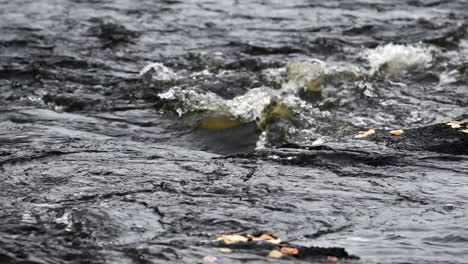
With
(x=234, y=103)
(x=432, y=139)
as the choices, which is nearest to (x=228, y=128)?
(x=234, y=103)

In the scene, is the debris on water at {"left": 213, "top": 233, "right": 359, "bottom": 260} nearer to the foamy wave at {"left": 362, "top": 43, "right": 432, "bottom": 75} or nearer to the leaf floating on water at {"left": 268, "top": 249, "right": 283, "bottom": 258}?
the leaf floating on water at {"left": 268, "top": 249, "right": 283, "bottom": 258}

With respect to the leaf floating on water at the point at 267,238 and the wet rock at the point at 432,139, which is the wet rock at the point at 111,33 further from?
the leaf floating on water at the point at 267,238

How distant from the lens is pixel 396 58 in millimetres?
10359

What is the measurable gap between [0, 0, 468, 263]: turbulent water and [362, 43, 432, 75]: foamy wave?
35 mm

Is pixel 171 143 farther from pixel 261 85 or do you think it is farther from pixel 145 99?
pixel 261 85

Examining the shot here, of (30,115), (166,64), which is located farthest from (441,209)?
(166,64)

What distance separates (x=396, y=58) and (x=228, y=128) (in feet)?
11.6

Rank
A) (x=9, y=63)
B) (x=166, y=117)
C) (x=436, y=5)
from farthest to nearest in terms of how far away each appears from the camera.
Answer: (x=436, y=5), (x=9, y=63), (x=166, y=117)

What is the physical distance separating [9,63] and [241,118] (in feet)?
12.2

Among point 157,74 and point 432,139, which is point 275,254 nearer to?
point 432,139

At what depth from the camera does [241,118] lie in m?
8.04

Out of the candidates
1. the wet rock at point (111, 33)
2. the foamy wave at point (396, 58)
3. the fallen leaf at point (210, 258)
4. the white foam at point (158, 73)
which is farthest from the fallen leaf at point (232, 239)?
the wet rock at point (111, 33)

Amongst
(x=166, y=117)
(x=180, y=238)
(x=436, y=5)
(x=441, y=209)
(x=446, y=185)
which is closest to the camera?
(x=180, y=238)

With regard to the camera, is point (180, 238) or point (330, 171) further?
point (330, 171)
